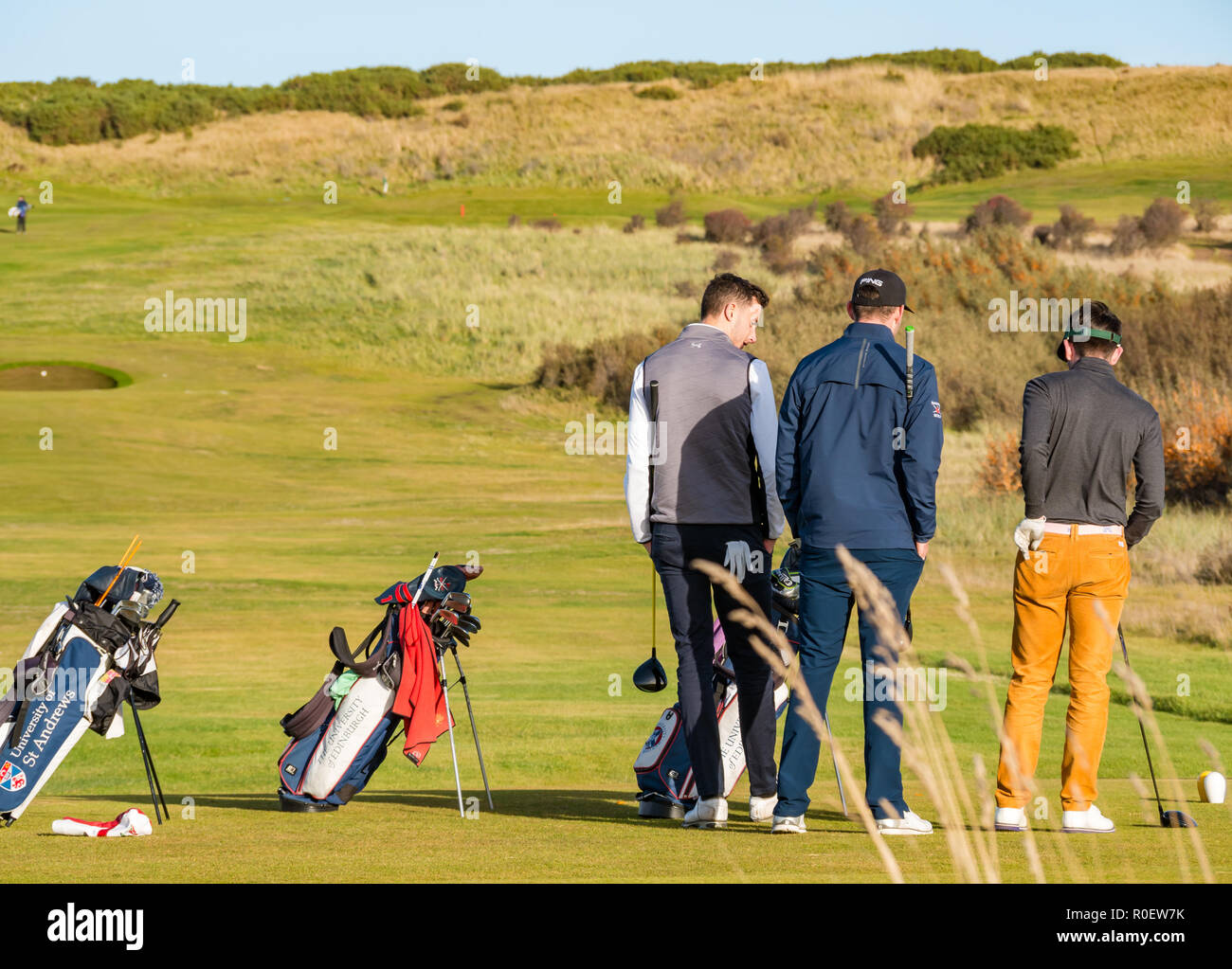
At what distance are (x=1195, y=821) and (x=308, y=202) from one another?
70.9 metres

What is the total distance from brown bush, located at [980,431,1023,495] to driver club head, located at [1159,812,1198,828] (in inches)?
751

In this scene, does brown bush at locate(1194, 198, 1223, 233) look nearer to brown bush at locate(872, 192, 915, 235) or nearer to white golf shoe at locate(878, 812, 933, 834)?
brown bush at locate(872, 192, 915, 235)

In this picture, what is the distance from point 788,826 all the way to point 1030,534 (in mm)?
1449

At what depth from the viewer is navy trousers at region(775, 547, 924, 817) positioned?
6.21 m

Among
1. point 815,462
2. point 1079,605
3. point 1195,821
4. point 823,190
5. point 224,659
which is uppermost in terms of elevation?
point 823,190

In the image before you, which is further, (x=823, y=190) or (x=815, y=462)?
(x=823, y=190)

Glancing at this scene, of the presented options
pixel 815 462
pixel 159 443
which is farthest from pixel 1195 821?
pixel 159 443

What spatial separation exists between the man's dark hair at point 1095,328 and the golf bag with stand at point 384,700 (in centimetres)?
272

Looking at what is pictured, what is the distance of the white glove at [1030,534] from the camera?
6.38m

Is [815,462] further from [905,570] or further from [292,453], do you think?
[292,453]

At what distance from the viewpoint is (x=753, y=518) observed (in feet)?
21.7

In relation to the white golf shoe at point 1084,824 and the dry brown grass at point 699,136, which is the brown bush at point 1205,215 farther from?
the white golf shoe at point 1084,824

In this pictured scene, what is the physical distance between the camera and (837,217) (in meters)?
61.2

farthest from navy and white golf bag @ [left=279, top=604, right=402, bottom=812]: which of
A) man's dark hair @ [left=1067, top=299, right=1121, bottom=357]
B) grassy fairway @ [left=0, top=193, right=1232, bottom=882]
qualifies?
man's dark hair @ [left=1067, top=299, right=1121, bottom=357]
